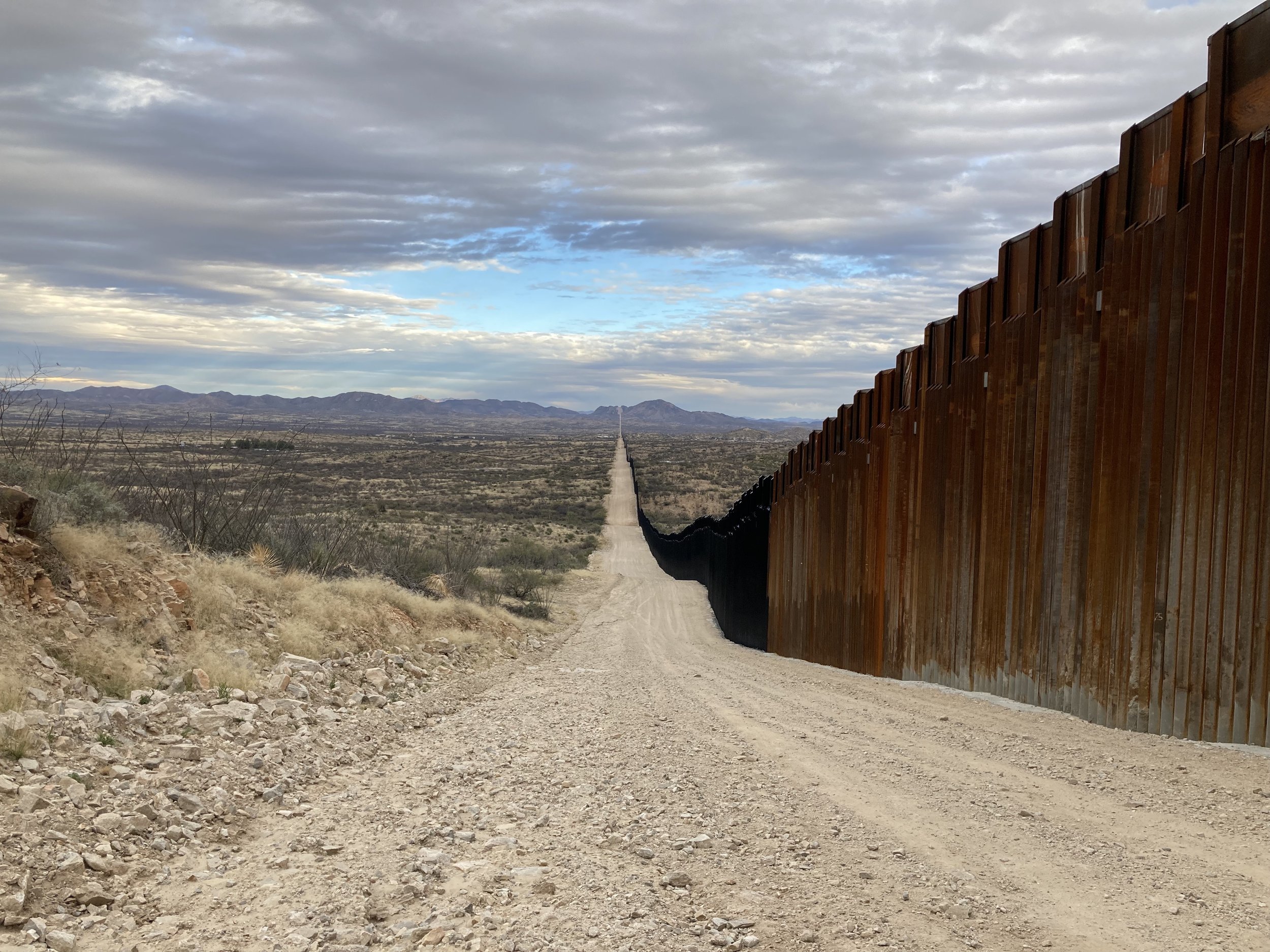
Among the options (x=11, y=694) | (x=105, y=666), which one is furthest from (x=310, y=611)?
(x=11, y=694)

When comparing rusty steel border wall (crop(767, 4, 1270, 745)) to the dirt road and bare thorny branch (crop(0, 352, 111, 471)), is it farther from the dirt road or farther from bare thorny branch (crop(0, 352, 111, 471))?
bare thorny branch (crop(0, 352, 111, 471))

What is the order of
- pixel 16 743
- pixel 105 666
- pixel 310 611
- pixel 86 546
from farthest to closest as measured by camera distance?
pixel 310 611
pixel 86 546
pixel 105 666
pixel 16 743

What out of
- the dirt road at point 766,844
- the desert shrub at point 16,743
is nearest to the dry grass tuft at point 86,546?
the dirt road at point 766,844

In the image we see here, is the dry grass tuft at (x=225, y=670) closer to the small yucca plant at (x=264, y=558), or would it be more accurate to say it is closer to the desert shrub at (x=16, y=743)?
the desert shrub at (x=16, y=743)

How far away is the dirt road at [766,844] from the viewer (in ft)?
11.7

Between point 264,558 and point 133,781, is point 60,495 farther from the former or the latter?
point 133,781

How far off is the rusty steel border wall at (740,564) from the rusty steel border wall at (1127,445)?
7.66 meters

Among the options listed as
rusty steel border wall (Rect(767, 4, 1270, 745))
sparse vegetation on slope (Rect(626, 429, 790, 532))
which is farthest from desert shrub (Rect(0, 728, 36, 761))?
sparse vegetation on slope (Rect(626, 429, 790, 532))

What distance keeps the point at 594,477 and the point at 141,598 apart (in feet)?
242

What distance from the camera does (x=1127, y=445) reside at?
592 centimetres

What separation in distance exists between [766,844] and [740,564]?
14.4 metres

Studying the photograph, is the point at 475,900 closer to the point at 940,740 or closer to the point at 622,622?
the point at 940,740

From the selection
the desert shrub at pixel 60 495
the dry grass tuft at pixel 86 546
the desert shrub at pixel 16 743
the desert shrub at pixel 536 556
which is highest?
the desert shrub at pixel 60 495

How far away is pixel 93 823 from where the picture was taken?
440cm
